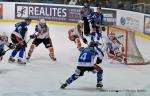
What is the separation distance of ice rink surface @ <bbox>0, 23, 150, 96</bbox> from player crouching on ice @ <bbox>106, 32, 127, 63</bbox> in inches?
11.7

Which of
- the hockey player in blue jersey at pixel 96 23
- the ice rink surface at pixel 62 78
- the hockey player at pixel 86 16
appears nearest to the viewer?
the ice rink surface at pixel 62 78

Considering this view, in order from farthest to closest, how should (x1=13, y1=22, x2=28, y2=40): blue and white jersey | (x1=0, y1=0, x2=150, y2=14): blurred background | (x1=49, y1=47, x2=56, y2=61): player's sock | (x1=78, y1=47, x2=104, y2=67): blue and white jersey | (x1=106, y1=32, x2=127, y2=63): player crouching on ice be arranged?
(x1=0, y1=0, x2=150, y2=14): blurred background
(x1=106, y1=32, x2=127, y2=63): player crouching on ice
(x1=49, y1=47, x2=56, y2=61): player's sock
(x1=13, y1=22, x2=28, y2=40): blue and white jersey
(x1=78, y1=47, x2=104, y2=67): blue and white jersey

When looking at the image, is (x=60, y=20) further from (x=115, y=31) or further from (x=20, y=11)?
(x=115, y=31)

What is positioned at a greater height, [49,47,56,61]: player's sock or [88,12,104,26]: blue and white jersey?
[88,12,104,26]: blue and white jersey

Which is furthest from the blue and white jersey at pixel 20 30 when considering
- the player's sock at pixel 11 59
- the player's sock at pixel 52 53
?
the player's sock at pixel 52 53

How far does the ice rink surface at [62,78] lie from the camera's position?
995 centimetres

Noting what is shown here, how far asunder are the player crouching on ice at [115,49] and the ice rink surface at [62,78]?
0.97 ft

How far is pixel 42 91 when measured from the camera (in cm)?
1005

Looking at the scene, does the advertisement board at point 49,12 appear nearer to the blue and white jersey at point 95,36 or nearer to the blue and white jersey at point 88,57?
the blue and white jersey at point 95,36

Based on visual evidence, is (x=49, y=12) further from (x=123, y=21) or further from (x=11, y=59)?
(x=11, y=59)

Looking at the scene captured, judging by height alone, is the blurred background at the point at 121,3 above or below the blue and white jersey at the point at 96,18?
above

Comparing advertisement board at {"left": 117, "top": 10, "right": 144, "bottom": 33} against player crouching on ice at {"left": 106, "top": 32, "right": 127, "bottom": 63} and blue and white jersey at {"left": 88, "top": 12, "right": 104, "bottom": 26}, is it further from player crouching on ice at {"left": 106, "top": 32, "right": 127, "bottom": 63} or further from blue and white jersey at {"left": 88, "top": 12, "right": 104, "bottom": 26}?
player crouching on ice at {"left": 106, "top": 32, "right": 127, "bottom": 63}

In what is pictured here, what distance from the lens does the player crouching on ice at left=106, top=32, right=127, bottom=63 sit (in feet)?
46.3

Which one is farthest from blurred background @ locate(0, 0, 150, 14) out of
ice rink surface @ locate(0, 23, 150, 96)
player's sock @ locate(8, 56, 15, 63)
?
player's sock @ locate(8, 56, 15, 63)
